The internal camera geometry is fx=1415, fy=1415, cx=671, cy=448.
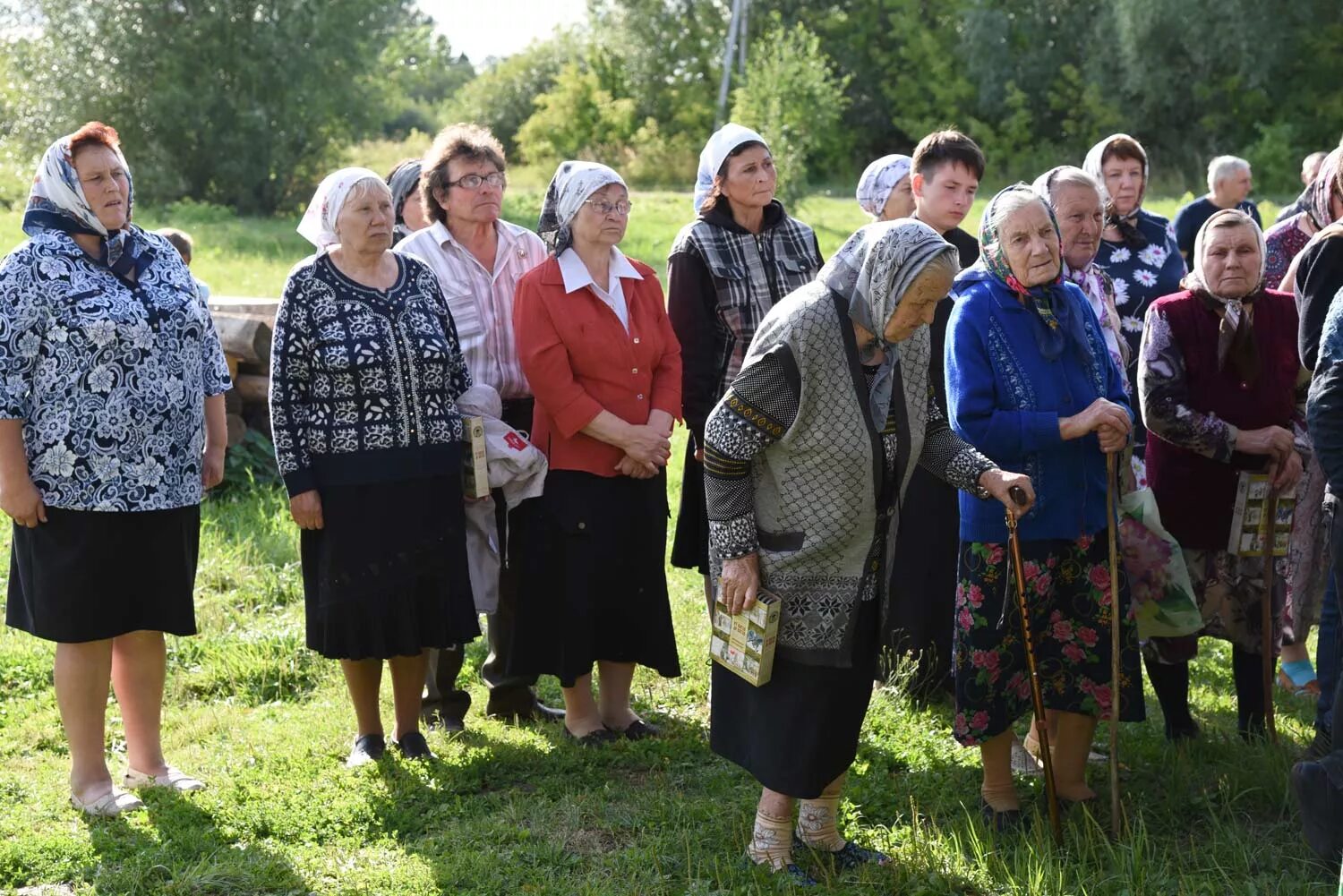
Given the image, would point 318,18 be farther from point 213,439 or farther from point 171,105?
point 213,439

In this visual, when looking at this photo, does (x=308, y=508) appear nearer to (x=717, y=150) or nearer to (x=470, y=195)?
(x=470, y=195)

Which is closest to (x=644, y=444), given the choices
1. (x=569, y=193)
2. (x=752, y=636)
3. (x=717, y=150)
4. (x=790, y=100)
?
(x=569, y=193)

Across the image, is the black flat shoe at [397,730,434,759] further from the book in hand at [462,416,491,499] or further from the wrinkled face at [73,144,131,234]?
the wrinkled face at [73,144,131,234]

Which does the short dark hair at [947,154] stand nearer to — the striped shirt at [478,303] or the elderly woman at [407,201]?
the striped shirt at [478,303]

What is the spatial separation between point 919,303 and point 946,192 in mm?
2039

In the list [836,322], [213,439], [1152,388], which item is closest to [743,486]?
[836,322]

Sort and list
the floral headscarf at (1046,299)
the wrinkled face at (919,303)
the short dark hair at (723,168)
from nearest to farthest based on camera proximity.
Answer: the wrinkled face at (919,303) < the floral headscarf at (1046,299) < the short dark hair at (723,168)

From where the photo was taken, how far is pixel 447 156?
16.9 ft

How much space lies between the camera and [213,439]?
4.86 metres

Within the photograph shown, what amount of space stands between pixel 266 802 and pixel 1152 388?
10.3 ft

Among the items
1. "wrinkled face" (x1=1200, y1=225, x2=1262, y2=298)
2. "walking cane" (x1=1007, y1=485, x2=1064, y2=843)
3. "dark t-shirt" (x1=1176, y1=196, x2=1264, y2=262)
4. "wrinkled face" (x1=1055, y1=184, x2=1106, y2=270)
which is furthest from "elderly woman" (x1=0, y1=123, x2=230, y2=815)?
"dark t-shirt" (x1=1176, y1=196, x2=1264, y2=262)

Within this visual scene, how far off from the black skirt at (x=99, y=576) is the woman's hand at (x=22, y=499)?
50 mm

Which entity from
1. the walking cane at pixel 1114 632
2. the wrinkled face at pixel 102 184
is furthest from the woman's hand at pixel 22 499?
the walking cane at pixel 1114 632

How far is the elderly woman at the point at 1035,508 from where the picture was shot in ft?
13.1
